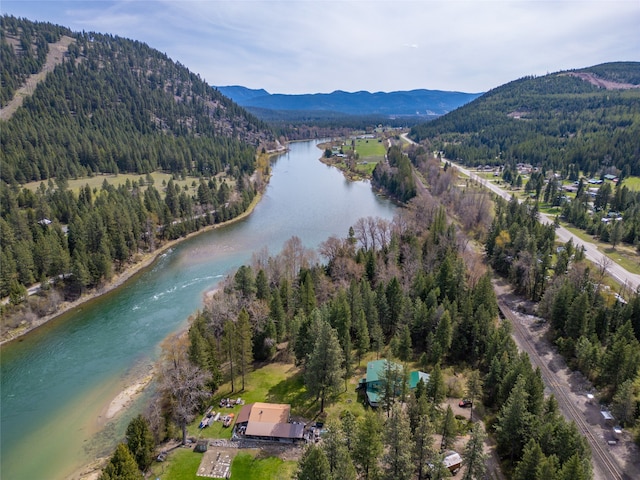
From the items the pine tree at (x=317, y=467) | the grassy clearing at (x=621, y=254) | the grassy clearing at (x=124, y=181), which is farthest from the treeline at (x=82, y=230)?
the grassy clearing at (x=621, y=254)

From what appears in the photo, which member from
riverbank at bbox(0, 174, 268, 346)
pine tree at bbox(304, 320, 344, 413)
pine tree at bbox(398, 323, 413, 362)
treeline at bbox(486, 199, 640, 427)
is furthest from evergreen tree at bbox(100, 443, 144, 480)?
treeline at bbox(486, 199, 640, 427)

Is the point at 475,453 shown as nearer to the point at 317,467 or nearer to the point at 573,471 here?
the point at 573,471

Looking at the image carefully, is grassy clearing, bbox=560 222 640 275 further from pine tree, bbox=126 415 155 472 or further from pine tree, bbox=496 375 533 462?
pine tree, bbox=126 415 155 472

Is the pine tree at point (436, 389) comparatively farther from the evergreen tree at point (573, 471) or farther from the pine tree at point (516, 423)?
the evergreen tree at point (573, 471)

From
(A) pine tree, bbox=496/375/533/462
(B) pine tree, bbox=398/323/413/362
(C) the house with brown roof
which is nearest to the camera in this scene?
(A) pine tree, bbox=496/375/533/462

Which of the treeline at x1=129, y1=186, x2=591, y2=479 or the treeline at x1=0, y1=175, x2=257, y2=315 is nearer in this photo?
the treeline at x1=129, y1=186, x2=591, y2=479
